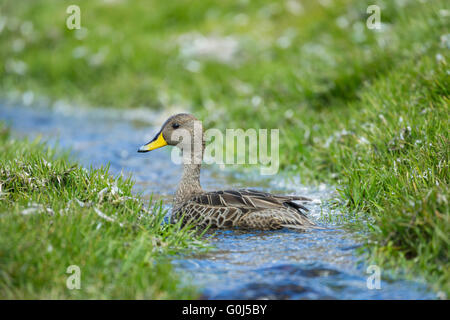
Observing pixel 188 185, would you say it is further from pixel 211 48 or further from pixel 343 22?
pixel 211 48

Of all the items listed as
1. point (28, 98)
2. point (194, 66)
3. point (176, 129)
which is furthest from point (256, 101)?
point (28, 98)

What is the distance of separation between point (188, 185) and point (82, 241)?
2.36 m

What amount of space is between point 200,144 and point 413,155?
2520 mm

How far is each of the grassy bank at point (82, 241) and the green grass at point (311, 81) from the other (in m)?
1.92

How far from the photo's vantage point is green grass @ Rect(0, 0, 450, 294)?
230 inches

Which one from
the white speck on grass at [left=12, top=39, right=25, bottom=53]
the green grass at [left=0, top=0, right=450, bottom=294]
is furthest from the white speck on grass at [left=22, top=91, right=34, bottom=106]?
the white speck on grass at [left=12, top=39, right=25, bottom=53]

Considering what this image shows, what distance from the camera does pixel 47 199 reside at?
5.70 m

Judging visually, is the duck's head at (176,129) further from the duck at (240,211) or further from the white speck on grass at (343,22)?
the white speck on grass at (343,22)

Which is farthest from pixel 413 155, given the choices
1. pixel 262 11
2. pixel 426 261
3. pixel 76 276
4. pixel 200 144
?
pixel 262 11

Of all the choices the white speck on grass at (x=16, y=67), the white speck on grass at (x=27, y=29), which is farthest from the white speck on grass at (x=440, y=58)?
the white speck on grass at (x=27, y=29)

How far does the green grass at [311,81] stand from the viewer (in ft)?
19.1

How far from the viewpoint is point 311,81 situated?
10961 mm
